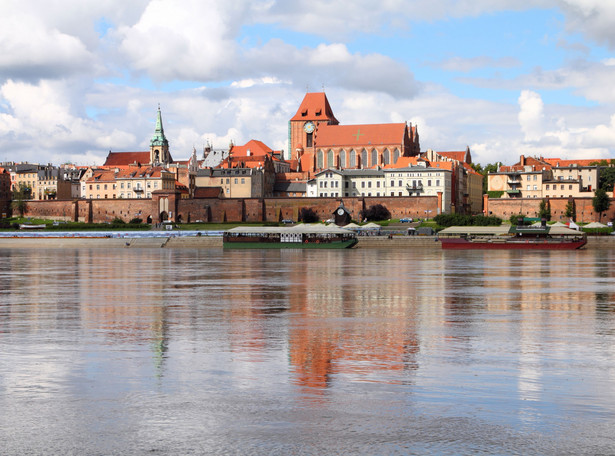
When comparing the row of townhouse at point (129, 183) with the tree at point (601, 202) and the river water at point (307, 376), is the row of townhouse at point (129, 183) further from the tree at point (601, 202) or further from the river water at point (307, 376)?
the river water at point (307, 376)

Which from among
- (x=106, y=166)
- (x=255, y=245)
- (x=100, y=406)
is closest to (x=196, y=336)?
(x=100, y=406)

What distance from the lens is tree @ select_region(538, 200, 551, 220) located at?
106m

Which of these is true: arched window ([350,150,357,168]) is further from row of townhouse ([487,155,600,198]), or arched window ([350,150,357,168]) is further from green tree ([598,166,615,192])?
green tree ([598,166,615,192])

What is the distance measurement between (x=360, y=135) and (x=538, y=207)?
40.7 m

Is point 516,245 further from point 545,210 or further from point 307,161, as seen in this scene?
point 307,161

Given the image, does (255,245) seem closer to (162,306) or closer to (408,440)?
(162,306)

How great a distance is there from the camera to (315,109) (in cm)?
15375

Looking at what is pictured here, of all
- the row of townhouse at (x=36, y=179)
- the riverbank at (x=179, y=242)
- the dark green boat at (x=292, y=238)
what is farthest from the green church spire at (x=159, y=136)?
the dark green boat at (x=292, y=238)

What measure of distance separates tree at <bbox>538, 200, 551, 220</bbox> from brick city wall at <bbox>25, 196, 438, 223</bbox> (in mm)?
13780

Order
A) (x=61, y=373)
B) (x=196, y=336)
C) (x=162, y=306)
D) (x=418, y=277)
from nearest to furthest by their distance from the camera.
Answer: (x=61, y=373), (x=196, y=336), (x=162, y=306), (x=418, y=277)

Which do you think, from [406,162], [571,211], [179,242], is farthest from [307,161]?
[179,242]

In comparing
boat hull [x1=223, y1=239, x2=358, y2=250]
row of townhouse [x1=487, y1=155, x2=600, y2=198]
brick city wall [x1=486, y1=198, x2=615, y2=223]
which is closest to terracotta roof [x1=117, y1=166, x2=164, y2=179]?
row of townhouse [x1=487, y1=155, x2=600, y2=198]

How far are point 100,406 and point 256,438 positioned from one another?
7.41ft

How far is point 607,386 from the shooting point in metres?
10.7
